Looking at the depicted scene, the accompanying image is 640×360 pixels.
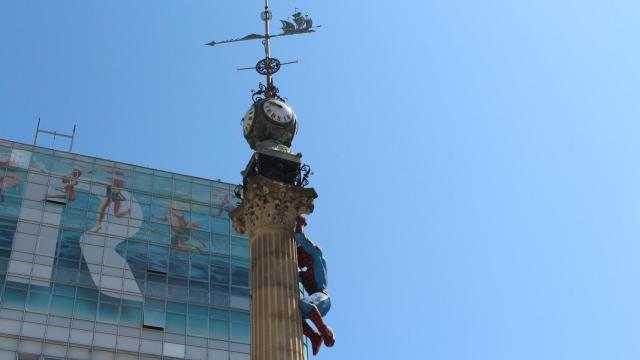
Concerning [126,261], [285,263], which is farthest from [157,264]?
[285,263]

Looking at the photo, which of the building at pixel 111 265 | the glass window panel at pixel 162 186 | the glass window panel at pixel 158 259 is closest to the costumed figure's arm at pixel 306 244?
the building at pixel 111 265

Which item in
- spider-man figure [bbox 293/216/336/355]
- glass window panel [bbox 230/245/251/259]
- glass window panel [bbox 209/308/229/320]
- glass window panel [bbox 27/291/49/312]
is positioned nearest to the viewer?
spider-man figure [bbox 293/216/336/355]

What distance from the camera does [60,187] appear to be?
2516 inches

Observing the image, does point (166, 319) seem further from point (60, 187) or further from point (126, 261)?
point (60, 187)

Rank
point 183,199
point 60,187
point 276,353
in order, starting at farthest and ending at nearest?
point 183,199
point 60,187
point 276,353

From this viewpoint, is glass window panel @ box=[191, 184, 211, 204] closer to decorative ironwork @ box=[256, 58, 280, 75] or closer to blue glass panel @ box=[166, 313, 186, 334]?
blue glass panel @ box=[166, 313, 186, 334]

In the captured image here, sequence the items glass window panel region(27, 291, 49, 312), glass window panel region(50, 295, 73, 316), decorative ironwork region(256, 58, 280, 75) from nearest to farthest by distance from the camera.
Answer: decorative ironwork region(256, 58, 280, 75)
glass window panel region(27, 291, 49, 312)
glass window panel region(50, 295, 73, 316)

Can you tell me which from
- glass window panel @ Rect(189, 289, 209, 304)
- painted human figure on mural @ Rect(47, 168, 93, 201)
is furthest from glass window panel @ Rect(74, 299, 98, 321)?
painted human figure on mural @ Rect(47, 168, 93, 201)

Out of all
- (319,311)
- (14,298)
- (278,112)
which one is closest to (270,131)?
(278,112)

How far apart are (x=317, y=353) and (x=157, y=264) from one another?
41.1 metres

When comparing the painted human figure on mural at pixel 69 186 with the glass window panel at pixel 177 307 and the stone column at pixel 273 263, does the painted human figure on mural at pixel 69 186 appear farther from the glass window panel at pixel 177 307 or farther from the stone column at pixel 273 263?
the stone column at pixel 273 263

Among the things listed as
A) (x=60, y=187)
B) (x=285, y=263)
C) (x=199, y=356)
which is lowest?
(x=285, y=263)

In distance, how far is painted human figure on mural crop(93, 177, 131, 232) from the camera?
6406cm

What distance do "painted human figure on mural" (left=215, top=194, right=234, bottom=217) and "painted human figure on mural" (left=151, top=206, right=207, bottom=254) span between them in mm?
2542
